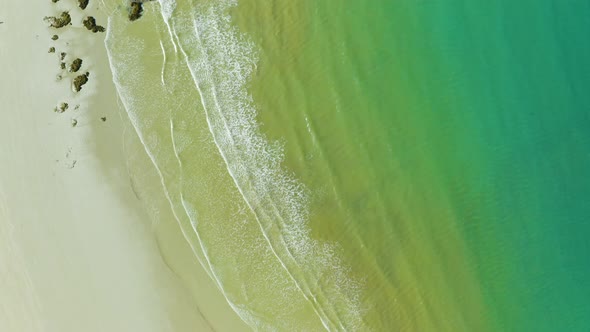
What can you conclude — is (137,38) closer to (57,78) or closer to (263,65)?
(57,78)

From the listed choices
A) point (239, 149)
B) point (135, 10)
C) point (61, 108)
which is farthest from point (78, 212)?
point (135, 10)

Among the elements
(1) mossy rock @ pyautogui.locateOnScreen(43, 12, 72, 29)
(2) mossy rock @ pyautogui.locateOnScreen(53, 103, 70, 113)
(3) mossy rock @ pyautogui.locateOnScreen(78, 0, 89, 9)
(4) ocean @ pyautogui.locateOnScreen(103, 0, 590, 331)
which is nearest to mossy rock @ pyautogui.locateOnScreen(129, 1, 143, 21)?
(4) ocean @ pyautogui.locateOnScreen(103, 0, 590, 331)

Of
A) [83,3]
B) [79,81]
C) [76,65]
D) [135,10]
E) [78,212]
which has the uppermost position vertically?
[83,3]

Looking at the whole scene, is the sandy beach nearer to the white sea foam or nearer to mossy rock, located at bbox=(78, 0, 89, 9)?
mossy rock, located at bbox=(78, 0, 89, 9)

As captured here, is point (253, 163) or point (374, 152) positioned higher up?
point (253, 163)

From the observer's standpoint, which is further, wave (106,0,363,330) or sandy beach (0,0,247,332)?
wave (106,0,363,330)

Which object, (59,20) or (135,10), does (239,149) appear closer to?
(135,10)

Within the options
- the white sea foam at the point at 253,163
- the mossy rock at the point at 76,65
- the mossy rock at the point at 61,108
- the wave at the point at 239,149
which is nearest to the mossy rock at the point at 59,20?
the mossy rock at the point at 76,65
